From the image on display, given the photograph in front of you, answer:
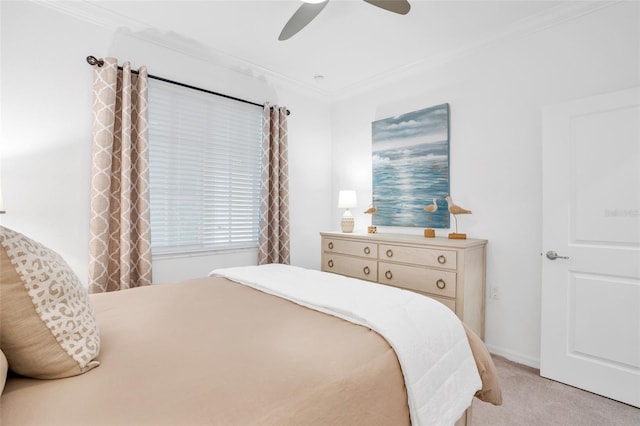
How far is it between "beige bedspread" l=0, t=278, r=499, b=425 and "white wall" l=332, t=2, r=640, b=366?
2.02m

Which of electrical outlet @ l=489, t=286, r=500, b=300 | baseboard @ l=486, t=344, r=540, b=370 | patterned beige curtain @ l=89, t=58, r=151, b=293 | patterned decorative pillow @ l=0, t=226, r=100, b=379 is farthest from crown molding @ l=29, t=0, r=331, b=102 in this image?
baseboard @ l=486, t=344, r=540, b=370

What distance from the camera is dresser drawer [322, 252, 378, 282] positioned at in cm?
315

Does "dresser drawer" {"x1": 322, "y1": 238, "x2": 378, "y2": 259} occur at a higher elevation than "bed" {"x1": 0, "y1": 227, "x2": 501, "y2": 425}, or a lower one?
higher

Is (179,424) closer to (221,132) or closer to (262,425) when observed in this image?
(262,425)

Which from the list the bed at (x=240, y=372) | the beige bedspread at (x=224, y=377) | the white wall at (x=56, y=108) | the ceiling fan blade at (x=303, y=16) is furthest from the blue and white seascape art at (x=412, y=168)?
the beige bedspread at (x=224, y=377)

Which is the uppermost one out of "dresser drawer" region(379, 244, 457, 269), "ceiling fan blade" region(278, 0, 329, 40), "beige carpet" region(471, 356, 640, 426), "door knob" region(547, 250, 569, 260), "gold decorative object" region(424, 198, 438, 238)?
"ceiling fan blade" region(278, 0, 329, 40)

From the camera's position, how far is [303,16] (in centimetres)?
211

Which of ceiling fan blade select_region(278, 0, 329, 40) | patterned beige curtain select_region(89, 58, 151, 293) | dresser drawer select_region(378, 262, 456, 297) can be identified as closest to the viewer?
ceiling fan blade select_region(278, 0, 329, 40)

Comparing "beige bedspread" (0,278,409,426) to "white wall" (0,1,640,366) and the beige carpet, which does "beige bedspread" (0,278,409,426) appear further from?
"white wall" (0,1,640,366)

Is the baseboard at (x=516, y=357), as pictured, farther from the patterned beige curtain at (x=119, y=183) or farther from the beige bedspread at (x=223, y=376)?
the patterned beige curtain at (x=119, y=183)

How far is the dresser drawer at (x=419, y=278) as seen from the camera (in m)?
2.62

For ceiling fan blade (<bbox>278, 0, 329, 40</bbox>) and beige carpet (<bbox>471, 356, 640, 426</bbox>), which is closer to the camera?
beige carpet (<bbox>471, 356, 640, 426</bbox>)

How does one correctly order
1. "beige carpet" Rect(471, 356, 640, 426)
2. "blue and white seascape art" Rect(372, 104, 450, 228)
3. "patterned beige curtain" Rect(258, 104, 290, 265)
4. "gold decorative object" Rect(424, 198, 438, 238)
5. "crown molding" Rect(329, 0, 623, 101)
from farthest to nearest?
1. "patterned beige curtain" Rect(258, 104, 290, 265)
2. "blue and white seascape art" Rect(372, 104, 450, 228)
3. "gold decorative object" Rect(424, 198, 438, 238)
4. "crown molding" Rect(329, 0, 623, 101)
5. "beige carpet" Rect(471, 356, 640, 426)

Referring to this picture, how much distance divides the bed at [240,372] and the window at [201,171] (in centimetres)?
141
